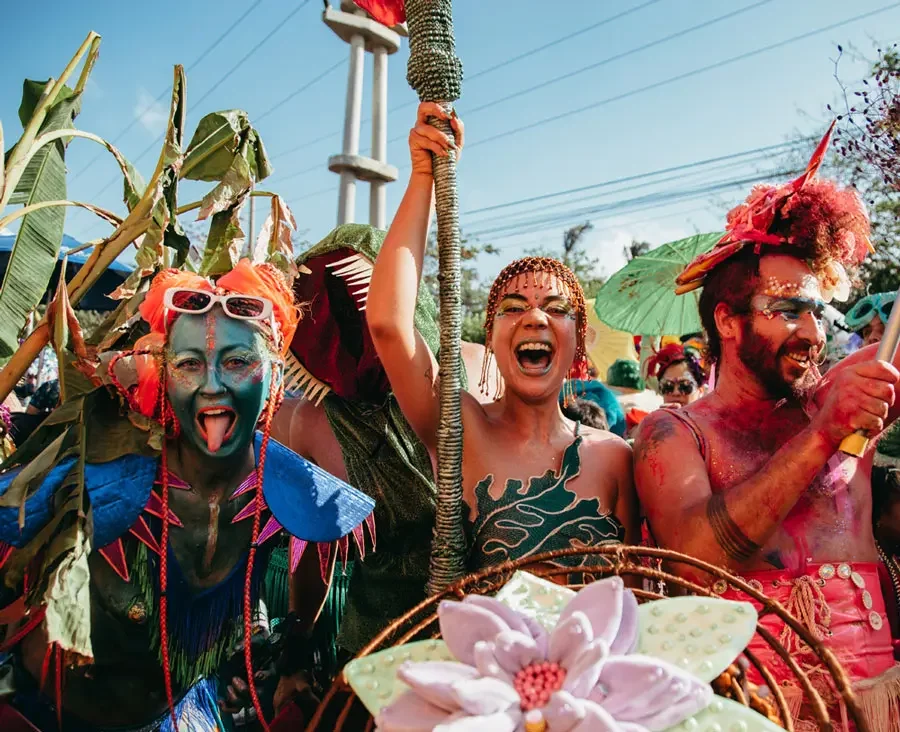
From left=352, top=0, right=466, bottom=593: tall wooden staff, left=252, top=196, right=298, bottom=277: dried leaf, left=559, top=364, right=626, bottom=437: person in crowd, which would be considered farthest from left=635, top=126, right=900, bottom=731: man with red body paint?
left=559, top=364, right=626, bottom=437: person in crowd

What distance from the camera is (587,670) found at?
98 cm

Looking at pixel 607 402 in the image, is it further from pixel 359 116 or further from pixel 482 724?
pixel 359 116

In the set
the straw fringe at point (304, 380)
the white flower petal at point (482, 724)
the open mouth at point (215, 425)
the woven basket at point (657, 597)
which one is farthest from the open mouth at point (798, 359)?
the straw fringe at point (304, 380)

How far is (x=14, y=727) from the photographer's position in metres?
1.68

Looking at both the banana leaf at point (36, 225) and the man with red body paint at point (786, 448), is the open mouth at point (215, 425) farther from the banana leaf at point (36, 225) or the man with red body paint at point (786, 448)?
the man with red body paint at point (786, 448)

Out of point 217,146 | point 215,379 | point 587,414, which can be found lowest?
point 215,379

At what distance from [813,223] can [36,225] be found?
6.93 ft

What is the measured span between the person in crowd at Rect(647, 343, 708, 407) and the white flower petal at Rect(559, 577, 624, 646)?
373cm

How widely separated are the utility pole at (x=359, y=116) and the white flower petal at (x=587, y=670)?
9.00 metres

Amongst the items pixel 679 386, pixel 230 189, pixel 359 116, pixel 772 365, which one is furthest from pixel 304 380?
pixel 359 116

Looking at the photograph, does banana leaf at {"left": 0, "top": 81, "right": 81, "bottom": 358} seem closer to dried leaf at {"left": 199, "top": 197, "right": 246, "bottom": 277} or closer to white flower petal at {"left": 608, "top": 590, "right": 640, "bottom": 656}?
dried leaf at {"left": 199, "top": 197, "right": 246, "bottom": 277}

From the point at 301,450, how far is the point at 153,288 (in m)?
0.91

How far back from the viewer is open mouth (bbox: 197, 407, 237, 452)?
170 cm

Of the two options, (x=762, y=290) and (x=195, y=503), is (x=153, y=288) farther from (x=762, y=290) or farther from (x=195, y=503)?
(x=762, y=290)
